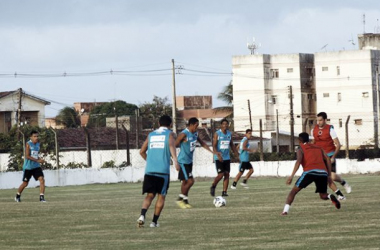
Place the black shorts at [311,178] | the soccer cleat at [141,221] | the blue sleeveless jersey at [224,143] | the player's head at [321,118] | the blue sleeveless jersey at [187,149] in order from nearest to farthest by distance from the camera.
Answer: the soccer cleat at [141,221] → the black shorts at [311,178] → the player's head at [321,118] → the blue sleeveless jersey at [187,149] → the blue sleeveless jersey at [224,143]

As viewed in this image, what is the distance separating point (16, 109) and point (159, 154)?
86.8 m

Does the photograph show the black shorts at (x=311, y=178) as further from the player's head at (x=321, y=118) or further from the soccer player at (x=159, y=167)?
the player's head at (x=321, y=118)

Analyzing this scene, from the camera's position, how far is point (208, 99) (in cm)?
18562

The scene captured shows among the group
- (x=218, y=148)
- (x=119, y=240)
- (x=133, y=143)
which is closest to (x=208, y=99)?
(x=133, y=143)

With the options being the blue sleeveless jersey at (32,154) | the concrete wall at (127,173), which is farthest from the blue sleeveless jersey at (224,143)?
the concrete wall at (127,173)

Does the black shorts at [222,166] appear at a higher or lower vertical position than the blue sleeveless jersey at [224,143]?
lower

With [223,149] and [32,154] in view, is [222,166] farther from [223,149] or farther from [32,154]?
[32,154]

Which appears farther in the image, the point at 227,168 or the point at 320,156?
the point at 227,168

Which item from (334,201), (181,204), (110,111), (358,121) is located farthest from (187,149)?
(110,111)

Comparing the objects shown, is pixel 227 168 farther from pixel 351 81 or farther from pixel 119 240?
pixel 351 81

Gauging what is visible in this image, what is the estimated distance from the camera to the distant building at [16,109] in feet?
337

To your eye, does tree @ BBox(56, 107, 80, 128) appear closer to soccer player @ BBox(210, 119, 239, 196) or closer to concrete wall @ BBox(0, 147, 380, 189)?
concrete wall @ BBox(0, 147, 380, 189)

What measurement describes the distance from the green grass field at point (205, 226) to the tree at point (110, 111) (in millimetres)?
116519

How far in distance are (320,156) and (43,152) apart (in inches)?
1434
